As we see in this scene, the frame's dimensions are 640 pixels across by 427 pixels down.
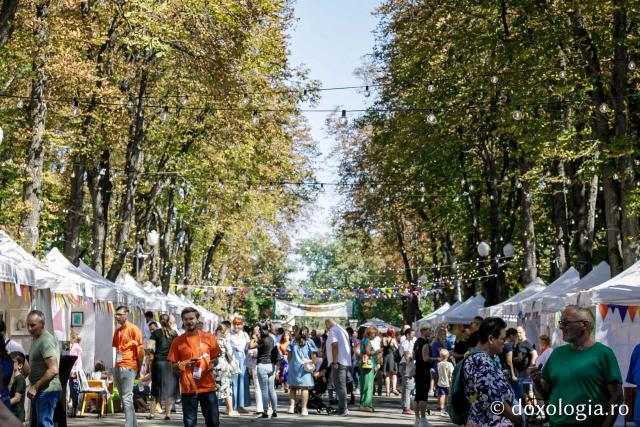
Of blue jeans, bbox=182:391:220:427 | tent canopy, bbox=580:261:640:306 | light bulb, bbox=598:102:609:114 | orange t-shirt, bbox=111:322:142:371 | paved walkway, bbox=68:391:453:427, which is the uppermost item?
light bulb, bbox=598:102:609:114

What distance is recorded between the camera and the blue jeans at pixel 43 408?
12055mm

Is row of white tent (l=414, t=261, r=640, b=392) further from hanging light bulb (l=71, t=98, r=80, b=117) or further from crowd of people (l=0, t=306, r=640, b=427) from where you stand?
hanging light bulb (l=71, t=98, r=80, b=117)

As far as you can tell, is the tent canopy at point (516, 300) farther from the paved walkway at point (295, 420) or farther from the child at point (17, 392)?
the child at point (17, 392)

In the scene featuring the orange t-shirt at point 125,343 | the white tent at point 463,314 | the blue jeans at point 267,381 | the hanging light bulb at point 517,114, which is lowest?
the blue jeans at point 267,381

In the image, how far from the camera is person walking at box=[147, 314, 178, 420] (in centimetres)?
2117

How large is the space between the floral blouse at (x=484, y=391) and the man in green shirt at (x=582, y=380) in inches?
14.6

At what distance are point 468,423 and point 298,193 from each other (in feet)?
129

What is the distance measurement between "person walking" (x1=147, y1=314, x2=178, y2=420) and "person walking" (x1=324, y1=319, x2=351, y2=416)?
12.3 feet

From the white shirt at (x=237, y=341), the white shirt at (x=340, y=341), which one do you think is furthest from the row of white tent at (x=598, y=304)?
the white shirt at (x=237, y=341)

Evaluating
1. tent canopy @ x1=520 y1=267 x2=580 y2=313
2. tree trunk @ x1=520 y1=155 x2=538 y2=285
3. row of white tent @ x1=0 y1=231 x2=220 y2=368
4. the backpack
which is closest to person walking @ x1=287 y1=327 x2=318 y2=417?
row of white tent @ x1=0 y1=231 x2=220 y2=368

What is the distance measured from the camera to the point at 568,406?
8078 millimetres

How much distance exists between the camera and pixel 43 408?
Answer: 12102 millimetres

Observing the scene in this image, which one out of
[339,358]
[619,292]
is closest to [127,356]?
[339,358]

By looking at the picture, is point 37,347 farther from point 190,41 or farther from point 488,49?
point 488,49
